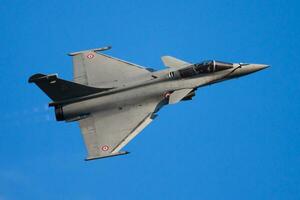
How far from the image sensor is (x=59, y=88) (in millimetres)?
38781

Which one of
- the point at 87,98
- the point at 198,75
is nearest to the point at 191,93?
the point at 198,75

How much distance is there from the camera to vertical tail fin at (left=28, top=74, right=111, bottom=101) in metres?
38.3

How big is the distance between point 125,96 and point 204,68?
15.5 ft

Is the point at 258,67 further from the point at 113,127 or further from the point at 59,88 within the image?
the point at 59,88

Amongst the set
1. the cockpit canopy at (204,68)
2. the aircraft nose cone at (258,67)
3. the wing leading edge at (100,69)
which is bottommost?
the aircraft nose cone at (258,67)

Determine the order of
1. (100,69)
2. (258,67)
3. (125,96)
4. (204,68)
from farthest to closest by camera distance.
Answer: (100,69) < (258,67) < (204,68) < (125,96)

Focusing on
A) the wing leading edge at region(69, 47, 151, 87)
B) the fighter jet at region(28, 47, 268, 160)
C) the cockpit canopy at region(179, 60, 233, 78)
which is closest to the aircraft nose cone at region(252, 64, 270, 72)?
the fighter jet at region(28, 47, 268, 160)

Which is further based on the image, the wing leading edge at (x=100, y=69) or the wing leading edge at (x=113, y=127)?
the wing leading edge at (x=100, y=69)

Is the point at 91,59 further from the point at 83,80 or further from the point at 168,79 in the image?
the point at 168,79

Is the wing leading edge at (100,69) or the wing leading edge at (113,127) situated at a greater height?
the wing leading edge at (100,69)


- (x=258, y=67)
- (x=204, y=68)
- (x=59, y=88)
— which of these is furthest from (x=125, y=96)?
(x=258, y=67)

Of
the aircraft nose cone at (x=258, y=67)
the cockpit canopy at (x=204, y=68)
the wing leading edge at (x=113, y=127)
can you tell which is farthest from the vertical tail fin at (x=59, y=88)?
the aircraft nose cone at (x=258, y=67)

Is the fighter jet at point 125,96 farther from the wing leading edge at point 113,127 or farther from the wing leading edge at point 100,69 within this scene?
the wing leading edge at point 100,69

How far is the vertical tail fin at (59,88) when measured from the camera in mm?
38344
